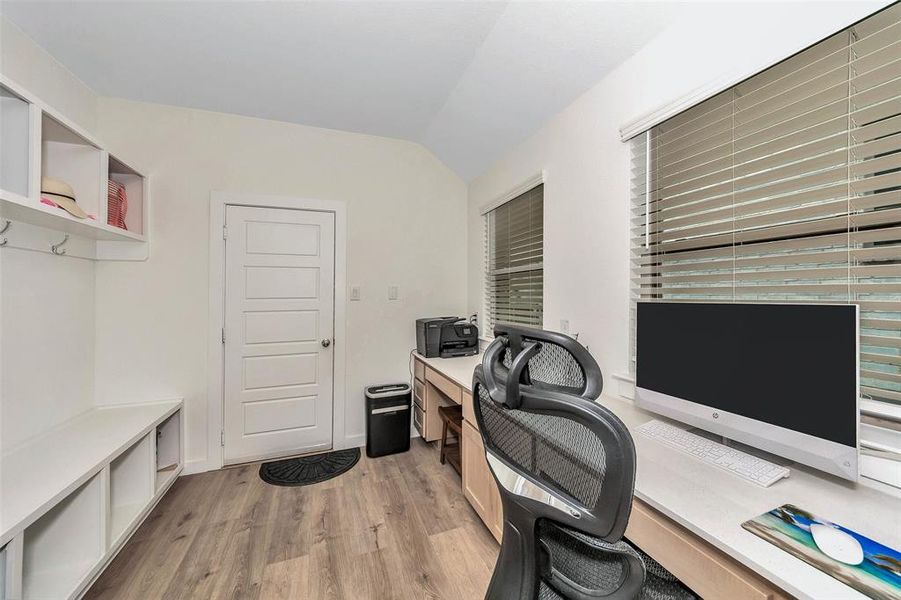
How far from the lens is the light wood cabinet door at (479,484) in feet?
5.64

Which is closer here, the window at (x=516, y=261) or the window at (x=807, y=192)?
the window at (x=807, y=192)

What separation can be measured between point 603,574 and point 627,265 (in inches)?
51.2

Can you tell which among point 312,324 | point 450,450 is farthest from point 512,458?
point 312,324

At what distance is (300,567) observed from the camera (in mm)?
1669

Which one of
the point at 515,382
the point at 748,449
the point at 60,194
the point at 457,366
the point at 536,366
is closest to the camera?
the point at 515,382

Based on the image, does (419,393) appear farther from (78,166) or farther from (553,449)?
(78,166)

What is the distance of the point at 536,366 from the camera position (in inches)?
30.6

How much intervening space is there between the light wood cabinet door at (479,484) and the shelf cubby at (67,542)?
1.73 metres

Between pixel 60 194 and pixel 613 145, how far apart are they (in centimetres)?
267

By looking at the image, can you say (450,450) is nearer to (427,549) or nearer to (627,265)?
(427,549)

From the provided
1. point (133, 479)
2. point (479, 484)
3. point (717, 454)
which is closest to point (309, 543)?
point (479, 484)

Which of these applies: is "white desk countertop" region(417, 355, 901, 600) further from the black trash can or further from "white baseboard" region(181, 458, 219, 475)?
"white baseboard" region(181, 458, 219, 475)

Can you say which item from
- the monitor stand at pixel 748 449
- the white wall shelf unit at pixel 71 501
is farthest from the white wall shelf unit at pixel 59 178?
the monitor stand at pixel 748 449

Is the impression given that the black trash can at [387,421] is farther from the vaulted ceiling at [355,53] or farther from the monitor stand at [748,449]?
the vaulted ceiling at [355,53]
